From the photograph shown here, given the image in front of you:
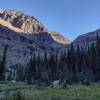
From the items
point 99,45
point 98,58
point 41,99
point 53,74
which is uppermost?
point 99,45

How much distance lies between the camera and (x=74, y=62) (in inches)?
4788

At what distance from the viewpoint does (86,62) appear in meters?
120

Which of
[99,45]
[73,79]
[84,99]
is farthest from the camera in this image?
[99,45]

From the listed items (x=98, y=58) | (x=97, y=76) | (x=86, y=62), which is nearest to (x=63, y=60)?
(x=86, y=62)

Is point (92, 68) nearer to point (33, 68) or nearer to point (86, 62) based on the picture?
point (86, 62)

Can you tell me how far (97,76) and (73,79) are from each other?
22.2 m

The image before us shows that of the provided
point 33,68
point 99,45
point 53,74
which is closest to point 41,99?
point 53,74

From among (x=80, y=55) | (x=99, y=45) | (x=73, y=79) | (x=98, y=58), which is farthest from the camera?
(x=80, y=55)

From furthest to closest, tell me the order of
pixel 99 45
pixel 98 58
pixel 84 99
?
pixel 99 45 < pixel 98 58 < pixel 84 99

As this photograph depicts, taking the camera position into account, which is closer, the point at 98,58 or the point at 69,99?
the point at 69,99

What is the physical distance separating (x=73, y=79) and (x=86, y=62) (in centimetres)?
4292

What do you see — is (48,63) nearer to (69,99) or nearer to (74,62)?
(74,62)

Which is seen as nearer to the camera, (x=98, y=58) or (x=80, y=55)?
(x=98, y=58)

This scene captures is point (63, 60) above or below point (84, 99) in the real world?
above
